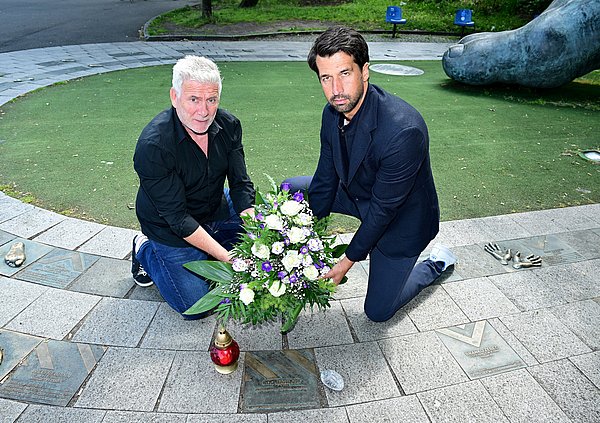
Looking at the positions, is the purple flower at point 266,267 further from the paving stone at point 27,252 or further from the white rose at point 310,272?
the paving stone at point 27,252

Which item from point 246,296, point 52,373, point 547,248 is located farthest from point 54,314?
point 547,248

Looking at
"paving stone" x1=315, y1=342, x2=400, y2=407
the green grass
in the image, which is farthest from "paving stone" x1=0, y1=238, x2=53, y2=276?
the green grass

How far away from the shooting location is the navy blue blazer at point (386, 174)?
105 inches

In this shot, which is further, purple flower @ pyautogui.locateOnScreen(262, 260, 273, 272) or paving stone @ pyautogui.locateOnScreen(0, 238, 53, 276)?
paving stone @ pyautogui.locateOnScreen(0, 238, 53, 276)

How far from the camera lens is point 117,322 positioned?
3.21 m

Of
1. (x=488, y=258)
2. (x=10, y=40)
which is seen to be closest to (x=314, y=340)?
Answer: (x=488, y=258)

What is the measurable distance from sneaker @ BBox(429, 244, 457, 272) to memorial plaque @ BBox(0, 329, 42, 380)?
2.86 m

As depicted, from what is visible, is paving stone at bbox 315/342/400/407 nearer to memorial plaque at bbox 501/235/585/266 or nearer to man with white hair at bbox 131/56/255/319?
man with white hair at bbox 131/56/255/319

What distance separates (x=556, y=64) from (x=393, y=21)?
8.20m

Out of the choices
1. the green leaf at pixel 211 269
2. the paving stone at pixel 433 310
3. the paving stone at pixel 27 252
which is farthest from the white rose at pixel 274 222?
the paving stone at pixel 27 252

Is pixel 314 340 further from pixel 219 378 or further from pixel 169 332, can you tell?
pixel 169 332

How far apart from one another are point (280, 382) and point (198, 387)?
1.55 ft

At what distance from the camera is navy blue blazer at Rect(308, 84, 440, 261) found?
2668 millimetres

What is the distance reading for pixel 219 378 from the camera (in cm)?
279
